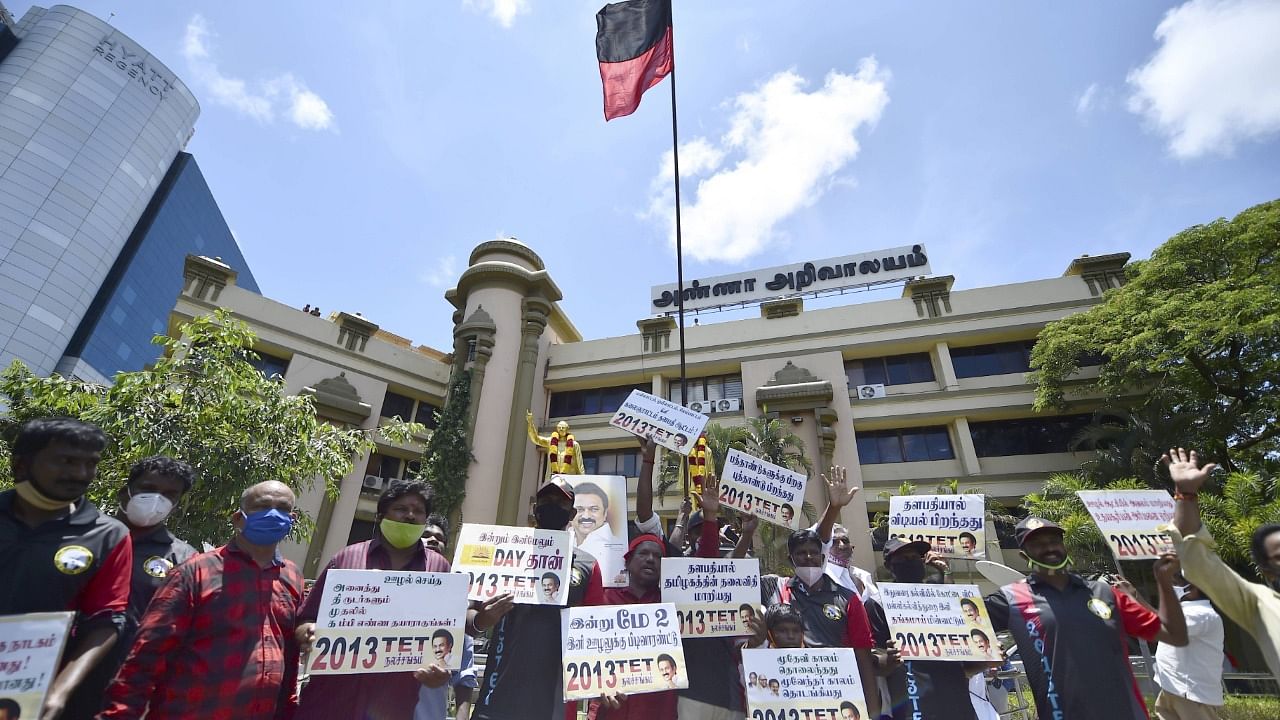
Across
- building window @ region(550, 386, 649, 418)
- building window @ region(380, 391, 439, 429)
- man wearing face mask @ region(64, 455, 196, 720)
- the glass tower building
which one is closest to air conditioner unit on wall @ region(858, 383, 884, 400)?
building window @ region(550, 386, 649, 418)

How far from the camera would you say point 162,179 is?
2435 inches

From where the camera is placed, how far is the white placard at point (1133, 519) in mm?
4145

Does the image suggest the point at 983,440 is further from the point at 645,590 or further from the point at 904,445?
the point at 645,590

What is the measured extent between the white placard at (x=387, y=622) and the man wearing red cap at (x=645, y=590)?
3.27ft

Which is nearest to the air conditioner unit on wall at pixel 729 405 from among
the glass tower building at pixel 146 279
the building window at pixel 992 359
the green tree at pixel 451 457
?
the building window at pixel 992 359

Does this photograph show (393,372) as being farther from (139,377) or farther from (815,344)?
(815,344)

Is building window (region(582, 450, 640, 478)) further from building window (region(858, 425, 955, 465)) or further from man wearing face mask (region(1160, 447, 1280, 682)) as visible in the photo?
man wearing face mask (region(1160, 447, 1280, 682))

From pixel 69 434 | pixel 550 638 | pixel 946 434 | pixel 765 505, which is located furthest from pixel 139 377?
pixel 946 434

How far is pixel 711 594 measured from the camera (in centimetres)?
385

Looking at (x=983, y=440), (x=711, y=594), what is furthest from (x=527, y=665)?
(x=983, y=440)

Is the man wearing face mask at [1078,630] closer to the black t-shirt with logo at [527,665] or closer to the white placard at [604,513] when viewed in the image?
the black t-shirt with logo at [527,665]

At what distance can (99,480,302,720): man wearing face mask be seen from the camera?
8.04ft

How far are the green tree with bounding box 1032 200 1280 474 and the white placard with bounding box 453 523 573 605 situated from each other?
17.5 meters

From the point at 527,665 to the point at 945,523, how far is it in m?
4.03
